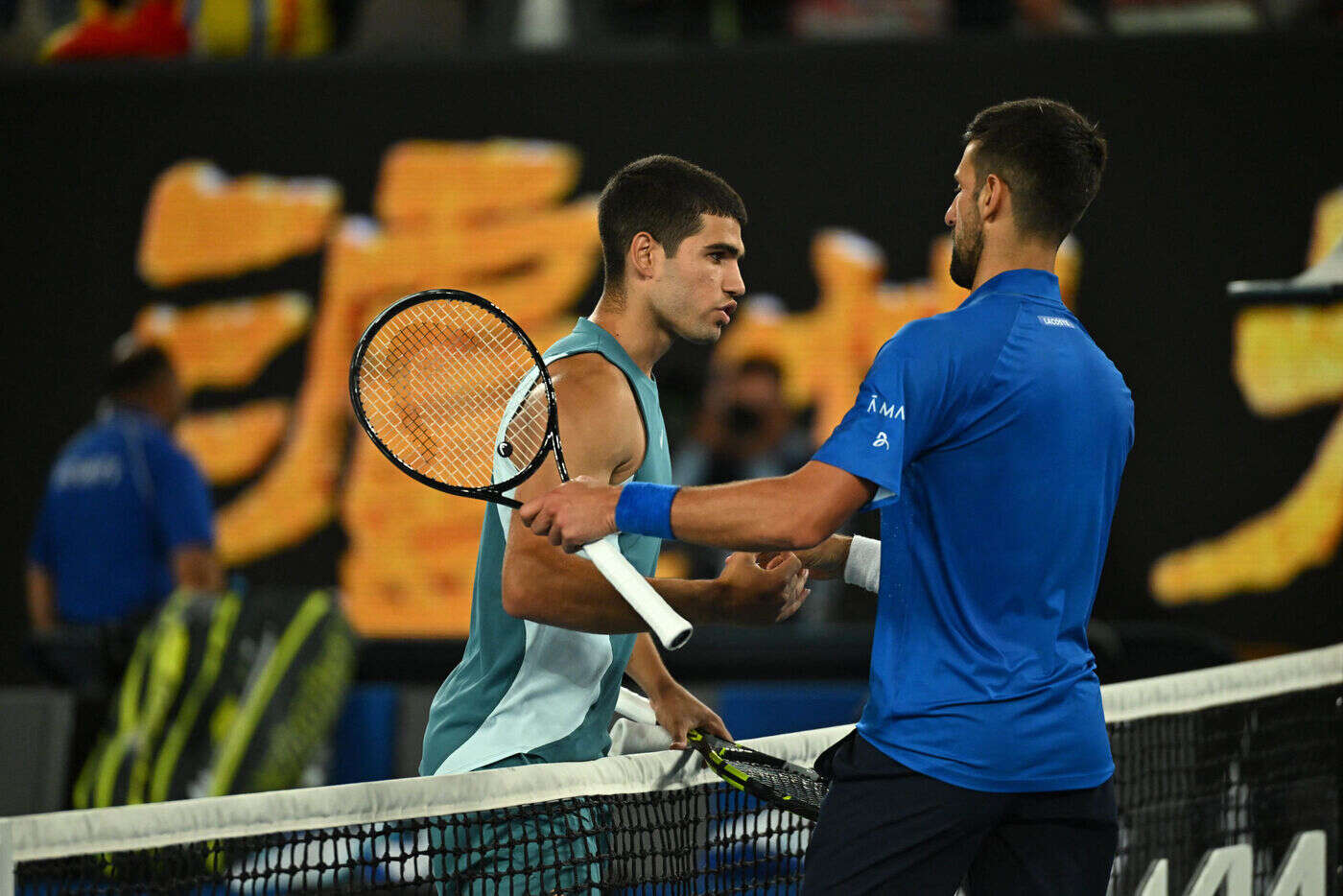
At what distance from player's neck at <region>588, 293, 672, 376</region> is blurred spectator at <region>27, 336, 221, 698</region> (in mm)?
4225

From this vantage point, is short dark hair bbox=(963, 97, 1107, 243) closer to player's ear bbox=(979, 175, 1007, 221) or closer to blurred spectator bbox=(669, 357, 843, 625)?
player's ear bbox=(979, 175, 1007, 221)

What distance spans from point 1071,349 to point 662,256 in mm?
888

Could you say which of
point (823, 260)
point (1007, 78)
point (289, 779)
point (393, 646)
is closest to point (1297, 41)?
point (1007, 78)

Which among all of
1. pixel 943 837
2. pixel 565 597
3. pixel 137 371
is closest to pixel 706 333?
pixel 565 597

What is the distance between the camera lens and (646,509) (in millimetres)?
2529

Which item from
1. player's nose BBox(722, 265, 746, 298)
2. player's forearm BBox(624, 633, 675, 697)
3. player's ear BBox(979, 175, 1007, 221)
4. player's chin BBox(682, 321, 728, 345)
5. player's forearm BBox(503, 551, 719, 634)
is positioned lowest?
player's forearm BBox(624, 633, 675, 697)

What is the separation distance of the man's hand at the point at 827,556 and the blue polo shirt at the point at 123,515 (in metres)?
4.48

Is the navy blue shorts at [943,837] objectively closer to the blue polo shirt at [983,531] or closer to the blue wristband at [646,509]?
the blue polo shirt at [983,531]

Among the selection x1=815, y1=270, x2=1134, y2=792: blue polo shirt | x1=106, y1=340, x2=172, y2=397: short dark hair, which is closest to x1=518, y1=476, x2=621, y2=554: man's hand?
x1=815, y1=270, x2=1134, y2=792: blue polo shirt

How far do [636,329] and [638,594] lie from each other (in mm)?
694

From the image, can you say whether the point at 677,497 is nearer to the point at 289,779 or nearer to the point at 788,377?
the point at 289,779

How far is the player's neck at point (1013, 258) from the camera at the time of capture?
2.53m

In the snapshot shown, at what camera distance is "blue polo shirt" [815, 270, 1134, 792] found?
7.79 feet

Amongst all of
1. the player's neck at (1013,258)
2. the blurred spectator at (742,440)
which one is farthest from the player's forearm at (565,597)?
the blurred spectator at (742,440)
